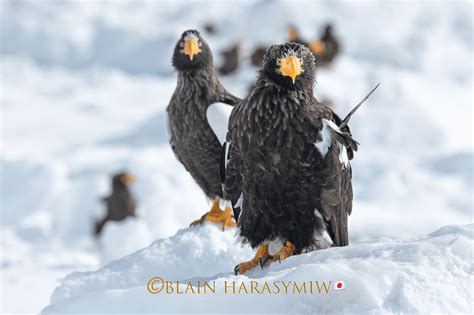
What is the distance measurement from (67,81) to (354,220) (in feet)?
43.2

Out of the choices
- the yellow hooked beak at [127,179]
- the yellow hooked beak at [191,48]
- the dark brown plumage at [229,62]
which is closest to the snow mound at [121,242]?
the yellow hooked beak at [191,48]

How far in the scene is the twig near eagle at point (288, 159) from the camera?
3250mm

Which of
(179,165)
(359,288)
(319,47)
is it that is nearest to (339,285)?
(359,288)

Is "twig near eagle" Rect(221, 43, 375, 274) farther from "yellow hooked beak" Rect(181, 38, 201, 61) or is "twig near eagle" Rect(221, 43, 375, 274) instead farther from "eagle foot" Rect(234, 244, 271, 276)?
"yellow hooked beak" Rect(181, 38, 201, 61)

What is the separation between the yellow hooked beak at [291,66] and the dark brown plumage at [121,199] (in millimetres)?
8151

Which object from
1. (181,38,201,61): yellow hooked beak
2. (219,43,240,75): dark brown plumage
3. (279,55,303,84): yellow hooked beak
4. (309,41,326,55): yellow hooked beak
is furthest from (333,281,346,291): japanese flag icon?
(219,43,240,75): dark brown plumage

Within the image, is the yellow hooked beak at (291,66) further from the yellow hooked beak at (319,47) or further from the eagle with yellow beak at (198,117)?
the yellow hooked beak at (319,47)

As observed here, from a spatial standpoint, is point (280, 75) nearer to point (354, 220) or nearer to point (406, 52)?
point (354, 220)

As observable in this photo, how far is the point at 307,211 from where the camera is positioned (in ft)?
11.0

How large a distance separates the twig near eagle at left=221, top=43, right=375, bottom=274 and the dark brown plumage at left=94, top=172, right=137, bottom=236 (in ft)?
25.7

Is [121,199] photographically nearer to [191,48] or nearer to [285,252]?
[191,48]

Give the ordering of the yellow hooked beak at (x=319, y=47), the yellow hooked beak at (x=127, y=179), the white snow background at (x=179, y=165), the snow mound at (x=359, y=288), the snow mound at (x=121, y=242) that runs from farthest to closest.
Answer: the yellow hooked beak at (x=319, y=47), the yellow hooked beak at (x=127, y=179), the snow mound at (x=121, y=242), the white snow background at (x=179, y=165), the snow mound at (x=359, y=288)

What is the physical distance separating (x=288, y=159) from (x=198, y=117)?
4.65 feet

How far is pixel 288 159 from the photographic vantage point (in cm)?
325
